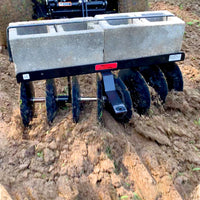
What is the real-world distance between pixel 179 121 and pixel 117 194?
1.35 m

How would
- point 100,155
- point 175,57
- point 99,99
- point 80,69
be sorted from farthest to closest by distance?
point 175,57 → point 99,99 → point 80,69 → point 100,155

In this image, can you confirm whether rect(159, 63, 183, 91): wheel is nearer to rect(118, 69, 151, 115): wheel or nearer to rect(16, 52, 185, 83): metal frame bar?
rect(16, 52, 185, 83): metal frame bar

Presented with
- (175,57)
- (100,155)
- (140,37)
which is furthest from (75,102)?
(175,57)

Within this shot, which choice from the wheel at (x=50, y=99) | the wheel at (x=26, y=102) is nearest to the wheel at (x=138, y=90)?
the wheel at (x=50, y=99)

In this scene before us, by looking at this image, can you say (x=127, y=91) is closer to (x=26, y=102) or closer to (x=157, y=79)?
(x=157, y=79)

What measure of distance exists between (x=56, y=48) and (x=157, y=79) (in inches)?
54.4

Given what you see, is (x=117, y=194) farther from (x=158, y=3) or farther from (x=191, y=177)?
(x=158, y=3)

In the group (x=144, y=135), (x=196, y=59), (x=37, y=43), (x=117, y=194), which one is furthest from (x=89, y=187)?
(x=196, y=59)

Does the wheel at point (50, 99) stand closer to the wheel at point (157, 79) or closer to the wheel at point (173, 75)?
the wheel at point (157, 79)

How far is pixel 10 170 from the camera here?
7.97 feet

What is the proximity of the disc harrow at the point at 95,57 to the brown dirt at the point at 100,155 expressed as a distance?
146 mm

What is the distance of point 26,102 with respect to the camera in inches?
115

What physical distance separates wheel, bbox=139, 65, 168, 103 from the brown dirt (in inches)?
5.9

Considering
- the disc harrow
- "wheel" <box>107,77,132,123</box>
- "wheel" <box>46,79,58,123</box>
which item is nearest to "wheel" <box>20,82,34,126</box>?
the disc harrow
